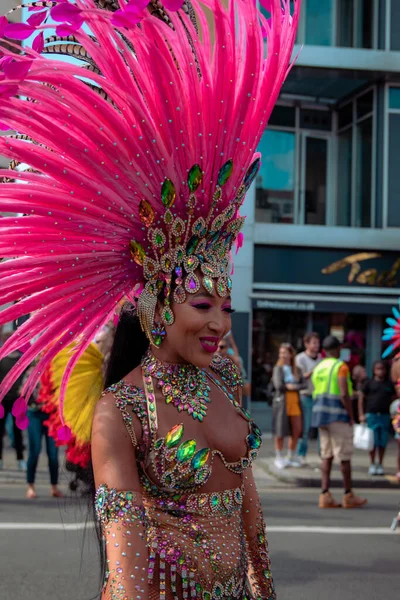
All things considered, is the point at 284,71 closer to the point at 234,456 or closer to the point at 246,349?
the point at 234,456

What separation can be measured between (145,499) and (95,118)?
1.05 m

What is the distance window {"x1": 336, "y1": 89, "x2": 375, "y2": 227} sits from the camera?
19.1 m

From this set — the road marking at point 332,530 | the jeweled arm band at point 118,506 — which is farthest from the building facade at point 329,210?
the jeweled arm band at point 118,506

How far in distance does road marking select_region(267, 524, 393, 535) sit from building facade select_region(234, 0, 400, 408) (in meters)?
9.86

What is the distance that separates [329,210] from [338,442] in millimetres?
11779

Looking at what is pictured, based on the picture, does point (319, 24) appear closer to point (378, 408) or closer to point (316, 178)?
point (316, 178)

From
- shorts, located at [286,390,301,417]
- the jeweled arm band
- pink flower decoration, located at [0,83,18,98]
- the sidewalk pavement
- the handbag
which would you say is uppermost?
pink flower decoration, located at [0,83,18,98]

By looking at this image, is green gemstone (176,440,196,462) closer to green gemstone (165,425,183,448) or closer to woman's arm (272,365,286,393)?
green gemstone (165,425,183,448)

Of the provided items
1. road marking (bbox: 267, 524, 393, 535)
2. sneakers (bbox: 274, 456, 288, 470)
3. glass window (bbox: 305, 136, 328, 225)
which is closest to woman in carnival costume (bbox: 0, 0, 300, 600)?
road marking (bbox: 267, 524, 393, 535)

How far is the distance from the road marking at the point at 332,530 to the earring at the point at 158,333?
214 inches

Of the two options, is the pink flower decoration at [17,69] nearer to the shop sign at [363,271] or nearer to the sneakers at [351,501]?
the sneakers at [351,501]

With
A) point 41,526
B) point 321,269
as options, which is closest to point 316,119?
point 321,269

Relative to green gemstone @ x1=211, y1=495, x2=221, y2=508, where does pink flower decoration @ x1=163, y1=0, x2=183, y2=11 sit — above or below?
above

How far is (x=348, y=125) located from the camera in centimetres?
1959
